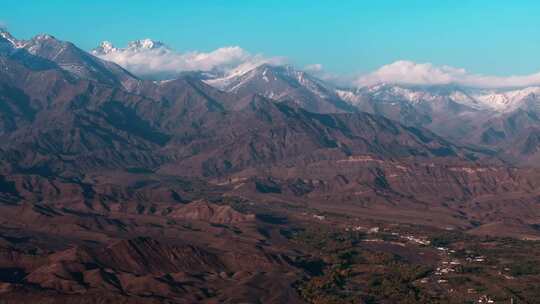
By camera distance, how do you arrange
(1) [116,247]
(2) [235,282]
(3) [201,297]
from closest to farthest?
(3) [201,297]
(2) [235,282]
(1) [116,247]

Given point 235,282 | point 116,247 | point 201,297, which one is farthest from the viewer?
point 116,247

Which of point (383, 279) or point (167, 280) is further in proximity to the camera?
point (383, 279)

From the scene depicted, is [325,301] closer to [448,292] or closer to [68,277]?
[448,292]

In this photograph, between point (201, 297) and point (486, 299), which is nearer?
point (201, 297)

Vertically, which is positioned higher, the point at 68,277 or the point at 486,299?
the point at 68,277

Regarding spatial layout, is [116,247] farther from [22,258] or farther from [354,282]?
[354,282]

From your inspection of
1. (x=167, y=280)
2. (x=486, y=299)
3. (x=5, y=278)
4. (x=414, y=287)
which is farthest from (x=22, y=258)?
(x=486, y=299)

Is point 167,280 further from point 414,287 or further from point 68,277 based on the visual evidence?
point 414,287

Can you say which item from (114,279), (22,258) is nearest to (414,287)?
(114,279)

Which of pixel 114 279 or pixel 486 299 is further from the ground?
pixel 114 279
